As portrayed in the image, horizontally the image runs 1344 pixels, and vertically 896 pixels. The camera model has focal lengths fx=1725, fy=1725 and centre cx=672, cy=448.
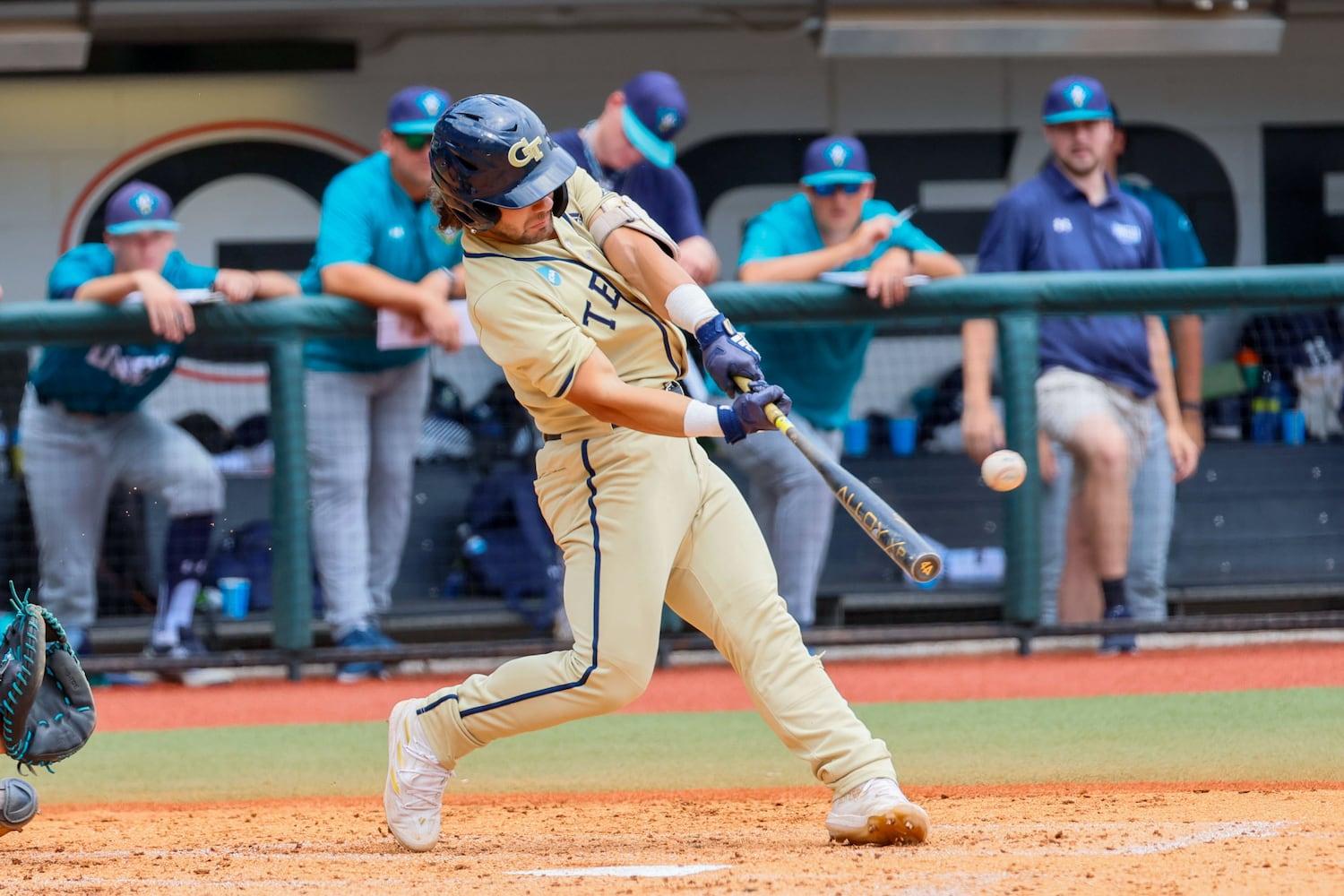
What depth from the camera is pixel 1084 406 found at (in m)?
6.15

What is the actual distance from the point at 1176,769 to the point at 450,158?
7.85 feet

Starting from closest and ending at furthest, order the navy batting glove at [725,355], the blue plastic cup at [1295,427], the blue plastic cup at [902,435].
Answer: the navy batting glove at [725,355], the blue plastic cup at [1295,427], the blue plastic cup at [902,435]

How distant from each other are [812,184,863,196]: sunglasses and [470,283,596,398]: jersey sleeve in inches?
109

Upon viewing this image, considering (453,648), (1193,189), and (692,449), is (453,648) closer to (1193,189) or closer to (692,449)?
(692,449)

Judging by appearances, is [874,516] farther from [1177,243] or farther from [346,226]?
[1177,243]

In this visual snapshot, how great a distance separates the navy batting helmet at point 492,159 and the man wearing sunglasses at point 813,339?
266 cm

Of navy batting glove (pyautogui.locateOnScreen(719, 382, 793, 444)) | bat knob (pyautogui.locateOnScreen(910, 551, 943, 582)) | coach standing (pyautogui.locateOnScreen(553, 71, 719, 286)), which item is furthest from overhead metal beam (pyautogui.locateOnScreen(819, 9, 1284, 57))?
bat knob (pyautogui.locateOnScreen(910, 551, 943, 582))

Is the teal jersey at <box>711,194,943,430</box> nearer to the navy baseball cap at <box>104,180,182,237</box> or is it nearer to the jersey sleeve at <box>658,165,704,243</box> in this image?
the jersey sleeve at <box>658,165,704,243</box>

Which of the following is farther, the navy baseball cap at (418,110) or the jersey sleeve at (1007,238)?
the jersey sleeve at (1007,238)

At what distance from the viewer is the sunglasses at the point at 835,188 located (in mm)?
6129

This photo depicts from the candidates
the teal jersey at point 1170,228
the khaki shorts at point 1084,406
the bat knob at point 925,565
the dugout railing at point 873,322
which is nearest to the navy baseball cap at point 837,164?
the dugout railing at point 873,322

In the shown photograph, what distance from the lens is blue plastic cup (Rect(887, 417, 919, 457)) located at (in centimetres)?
708

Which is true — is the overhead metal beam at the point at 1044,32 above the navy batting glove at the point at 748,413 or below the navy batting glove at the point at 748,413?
above

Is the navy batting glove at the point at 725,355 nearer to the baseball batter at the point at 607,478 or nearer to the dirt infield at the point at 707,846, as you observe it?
the baseball batter at the point at 607,478
